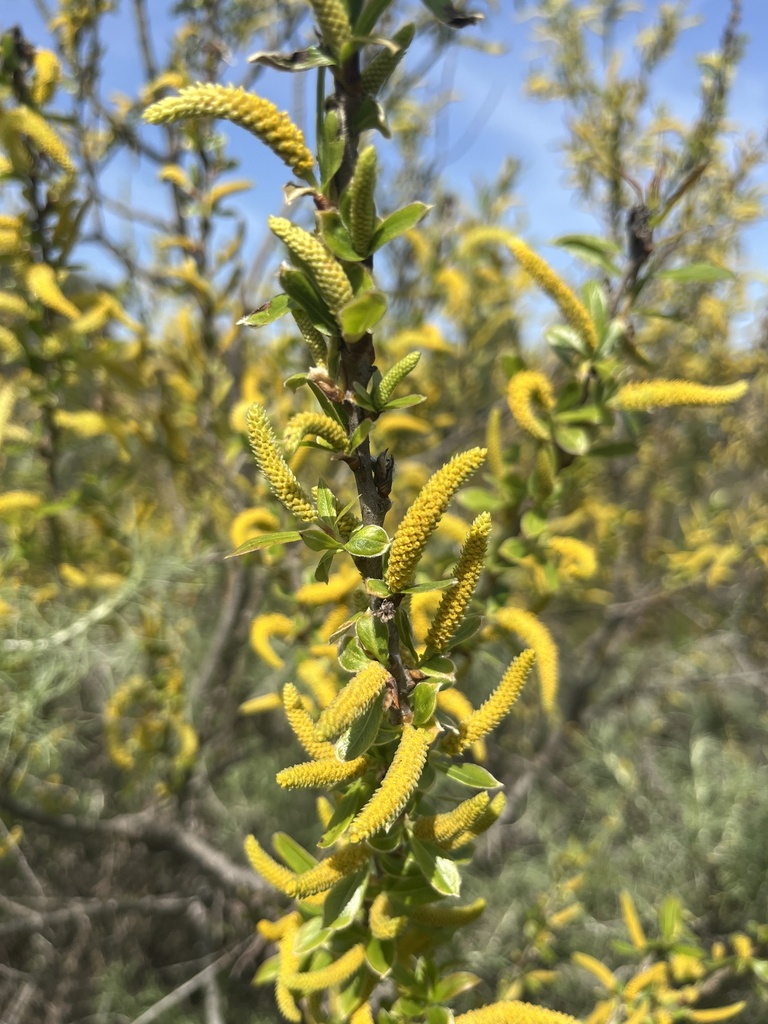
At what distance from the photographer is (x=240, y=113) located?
19.9 inches

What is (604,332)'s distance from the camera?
1024mm

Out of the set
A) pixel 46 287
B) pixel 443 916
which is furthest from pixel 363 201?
pixel 46 287

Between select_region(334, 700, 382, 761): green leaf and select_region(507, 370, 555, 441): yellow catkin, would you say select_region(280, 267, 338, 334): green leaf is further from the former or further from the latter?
select_region(507, 370, 555, 441): yellow catkin

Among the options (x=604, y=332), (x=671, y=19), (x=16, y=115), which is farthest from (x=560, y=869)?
(x=671, y=19)

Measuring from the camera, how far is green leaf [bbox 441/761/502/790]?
67cm

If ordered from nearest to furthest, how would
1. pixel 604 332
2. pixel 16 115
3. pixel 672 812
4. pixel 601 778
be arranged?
pixel 604 332 → pixel 16 115 → pixel 672 812 → pixel 601 778

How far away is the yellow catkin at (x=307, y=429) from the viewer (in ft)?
1.76

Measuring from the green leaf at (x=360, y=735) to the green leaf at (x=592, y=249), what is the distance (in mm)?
841

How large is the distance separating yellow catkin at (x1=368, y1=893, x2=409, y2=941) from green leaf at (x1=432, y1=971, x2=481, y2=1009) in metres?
0.10

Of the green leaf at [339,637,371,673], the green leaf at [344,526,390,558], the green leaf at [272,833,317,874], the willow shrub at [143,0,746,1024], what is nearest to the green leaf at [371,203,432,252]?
the willow shrub at [143,0,746,1024]

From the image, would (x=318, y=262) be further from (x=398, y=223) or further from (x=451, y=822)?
(x=451, y=822)

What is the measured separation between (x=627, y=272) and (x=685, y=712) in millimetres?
3486

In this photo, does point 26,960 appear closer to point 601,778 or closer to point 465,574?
point 601,778

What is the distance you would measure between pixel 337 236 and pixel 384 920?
0.70 metres
